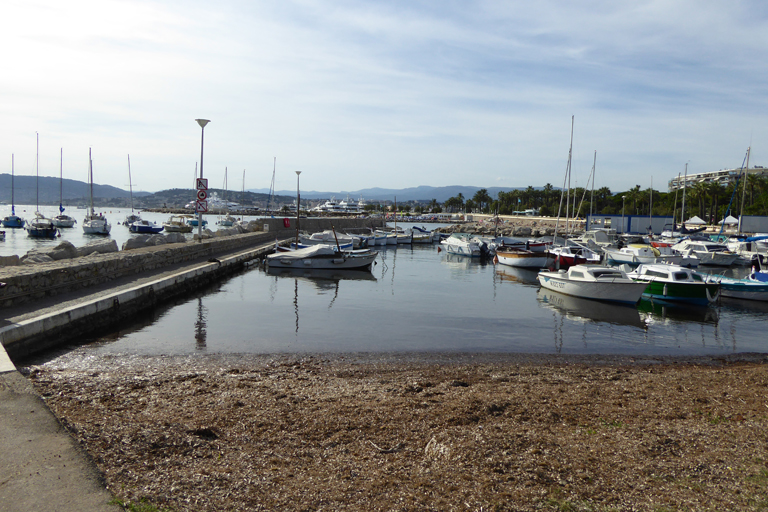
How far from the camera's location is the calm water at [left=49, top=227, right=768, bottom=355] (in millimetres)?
14352

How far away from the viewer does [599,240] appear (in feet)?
186

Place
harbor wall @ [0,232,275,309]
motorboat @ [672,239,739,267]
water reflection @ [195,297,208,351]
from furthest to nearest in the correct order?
motorboat @ [672,239,739,267]
water reflection @ [195,297,208,351]
harbor wall @ [0,232,275,309]

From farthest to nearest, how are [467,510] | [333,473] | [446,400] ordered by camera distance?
[446,400] → [333,473] → [467,510]

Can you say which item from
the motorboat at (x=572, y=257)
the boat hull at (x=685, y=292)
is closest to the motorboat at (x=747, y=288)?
Answer: the boat hull at (x=685, y=292)

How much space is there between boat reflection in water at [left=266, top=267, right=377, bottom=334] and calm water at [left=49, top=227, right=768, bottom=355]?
318 millimetres

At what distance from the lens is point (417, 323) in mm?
17953

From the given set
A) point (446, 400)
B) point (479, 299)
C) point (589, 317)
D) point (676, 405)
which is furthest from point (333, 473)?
point (479, 299)

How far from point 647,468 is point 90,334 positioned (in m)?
13.5

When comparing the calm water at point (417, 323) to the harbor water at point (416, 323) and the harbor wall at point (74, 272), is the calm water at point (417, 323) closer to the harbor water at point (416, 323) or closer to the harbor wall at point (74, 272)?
the harbor water at point (416, 323)

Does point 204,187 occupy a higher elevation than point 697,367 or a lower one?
higher

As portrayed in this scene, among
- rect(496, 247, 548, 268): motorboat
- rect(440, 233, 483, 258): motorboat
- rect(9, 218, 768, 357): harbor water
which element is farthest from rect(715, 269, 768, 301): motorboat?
rect(440, 233, 483, 258): motorboat

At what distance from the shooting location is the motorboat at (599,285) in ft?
73.4

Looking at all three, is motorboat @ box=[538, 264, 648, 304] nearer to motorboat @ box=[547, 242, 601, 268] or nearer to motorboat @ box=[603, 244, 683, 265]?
motorboat @ box=[547, 242, 601, 268]

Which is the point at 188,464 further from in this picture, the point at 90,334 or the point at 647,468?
the point at 90,334
